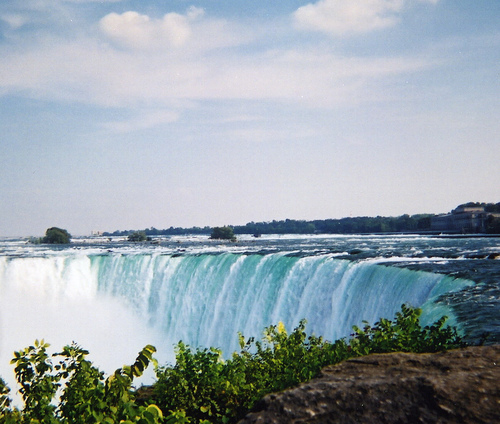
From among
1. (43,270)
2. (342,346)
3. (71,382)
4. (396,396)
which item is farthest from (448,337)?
(43,270)

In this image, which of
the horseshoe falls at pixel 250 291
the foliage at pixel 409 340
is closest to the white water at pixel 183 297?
the horseshoe falls at pixel 250 291

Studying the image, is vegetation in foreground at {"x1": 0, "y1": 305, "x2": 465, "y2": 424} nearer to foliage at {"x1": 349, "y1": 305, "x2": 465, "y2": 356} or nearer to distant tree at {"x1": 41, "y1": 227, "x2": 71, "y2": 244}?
foliage at {"x1": 349, "y1": 305, "x2": 465, "y2": 356}

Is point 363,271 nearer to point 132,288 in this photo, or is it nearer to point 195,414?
point 195,414

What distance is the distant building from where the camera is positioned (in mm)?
62000

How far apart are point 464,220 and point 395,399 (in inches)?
2636

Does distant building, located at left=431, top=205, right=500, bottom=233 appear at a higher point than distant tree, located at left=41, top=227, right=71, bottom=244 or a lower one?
higher

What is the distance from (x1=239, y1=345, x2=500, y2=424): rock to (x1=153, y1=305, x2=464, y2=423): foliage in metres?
1.86

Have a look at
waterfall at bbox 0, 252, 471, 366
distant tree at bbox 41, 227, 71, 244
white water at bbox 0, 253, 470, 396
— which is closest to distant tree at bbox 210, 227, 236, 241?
distant tree at bbox 41, 227, 71, 244

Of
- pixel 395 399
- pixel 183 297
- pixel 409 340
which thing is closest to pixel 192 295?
pixel 183 297

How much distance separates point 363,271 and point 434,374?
1291 cm

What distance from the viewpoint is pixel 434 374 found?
3320 mm

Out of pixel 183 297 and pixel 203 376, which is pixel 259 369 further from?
pixel 183 297

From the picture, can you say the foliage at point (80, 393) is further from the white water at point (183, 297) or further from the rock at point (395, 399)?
the white water at point (183, 297)

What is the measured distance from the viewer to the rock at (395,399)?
2.85 m
